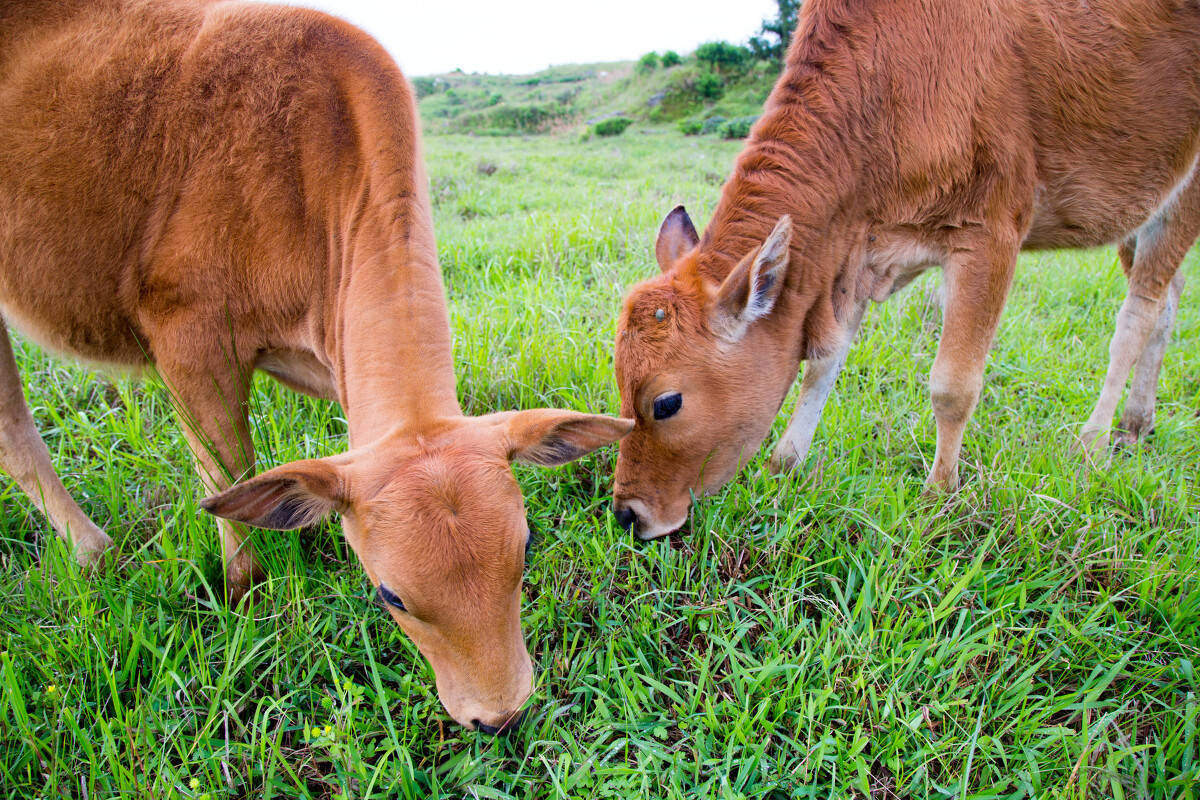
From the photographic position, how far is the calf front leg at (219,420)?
8.30 ft

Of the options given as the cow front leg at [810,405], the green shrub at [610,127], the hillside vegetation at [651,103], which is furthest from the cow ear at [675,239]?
the green shrub at [610,127]

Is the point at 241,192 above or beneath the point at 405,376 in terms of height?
above

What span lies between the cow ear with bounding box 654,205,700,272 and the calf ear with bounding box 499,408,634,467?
5.22 ft

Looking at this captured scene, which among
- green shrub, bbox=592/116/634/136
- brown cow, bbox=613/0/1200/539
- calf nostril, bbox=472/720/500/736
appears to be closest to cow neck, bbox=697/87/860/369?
brown cow, bbox=613/0/1200/539

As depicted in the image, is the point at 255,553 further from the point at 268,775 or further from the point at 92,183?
the point at 92,183

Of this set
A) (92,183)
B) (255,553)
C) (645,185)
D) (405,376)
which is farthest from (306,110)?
(645,185)

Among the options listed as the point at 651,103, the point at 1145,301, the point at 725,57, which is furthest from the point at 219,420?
the point at 725,57

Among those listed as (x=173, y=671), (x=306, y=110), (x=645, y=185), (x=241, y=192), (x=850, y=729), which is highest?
(x=306, y=110)

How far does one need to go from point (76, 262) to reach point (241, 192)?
0.72 metres

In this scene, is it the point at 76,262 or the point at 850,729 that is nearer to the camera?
the point at 850,729

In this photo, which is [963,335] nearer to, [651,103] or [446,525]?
[446,525]

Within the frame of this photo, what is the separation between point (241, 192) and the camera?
2.53 meters

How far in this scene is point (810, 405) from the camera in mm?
3604

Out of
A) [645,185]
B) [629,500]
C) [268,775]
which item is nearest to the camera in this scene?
[268,775]
